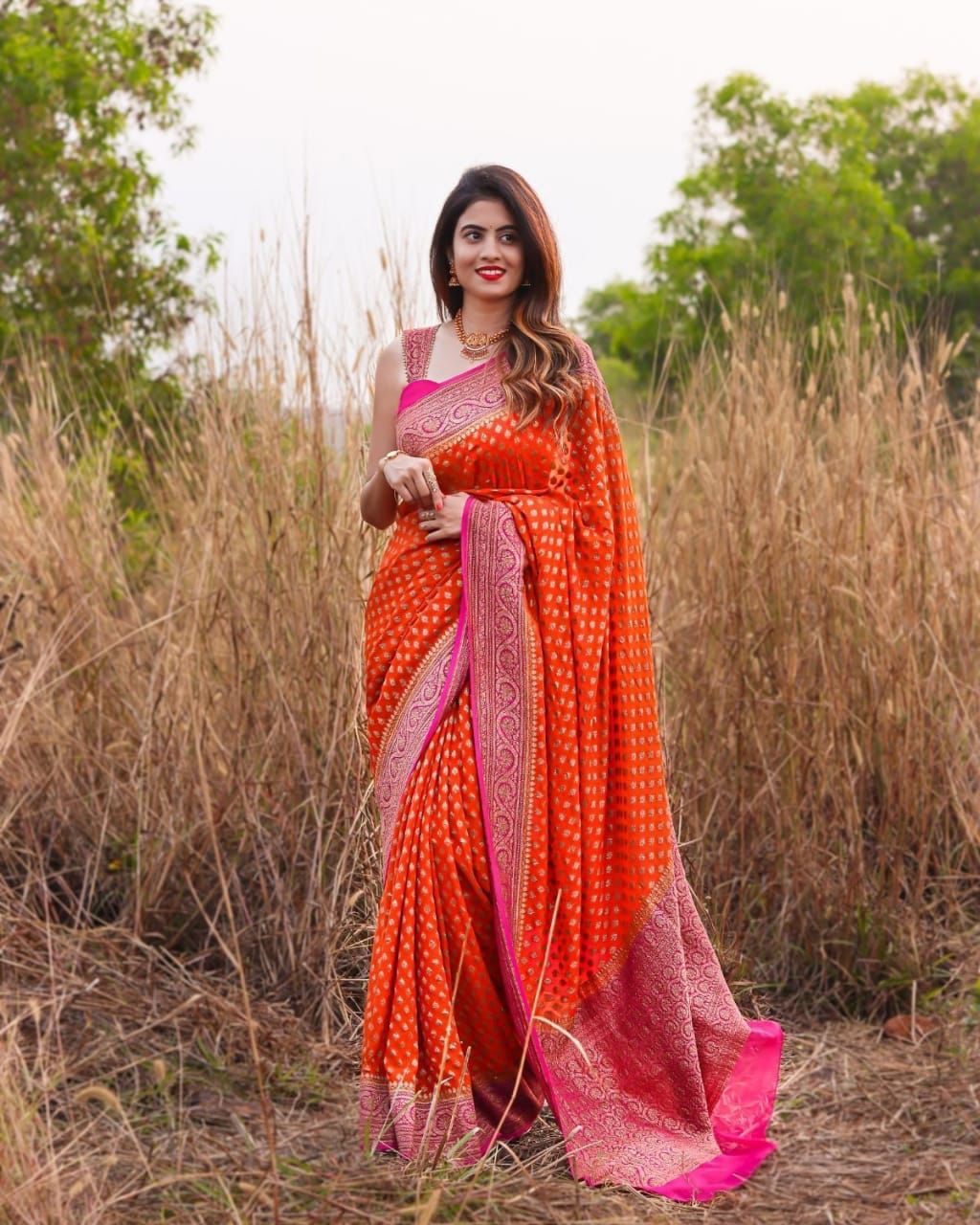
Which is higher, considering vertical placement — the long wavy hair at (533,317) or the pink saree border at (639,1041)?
the long wavy hair at (533,317)

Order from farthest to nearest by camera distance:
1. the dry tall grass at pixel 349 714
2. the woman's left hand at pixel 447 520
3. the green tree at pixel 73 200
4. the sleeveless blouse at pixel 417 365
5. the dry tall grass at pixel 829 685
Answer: the green tree at pixel 73 200 < the dry tall grass at pixel 829 685 < the dry tall grass at pixel 349 714 < the sleeveless blouse at pixel 417 365 < the woman's left hand at pixel 447 520

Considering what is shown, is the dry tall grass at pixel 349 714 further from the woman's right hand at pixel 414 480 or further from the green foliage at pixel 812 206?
the green foliage at pixel 812 206

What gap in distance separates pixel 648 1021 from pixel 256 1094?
→ 0.81 metres

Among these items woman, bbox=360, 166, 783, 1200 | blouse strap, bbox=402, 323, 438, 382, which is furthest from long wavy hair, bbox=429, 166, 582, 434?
blouse strap, bbox=402, 323, 438, 382

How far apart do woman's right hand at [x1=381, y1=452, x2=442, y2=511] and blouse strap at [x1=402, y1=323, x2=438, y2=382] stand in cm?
24

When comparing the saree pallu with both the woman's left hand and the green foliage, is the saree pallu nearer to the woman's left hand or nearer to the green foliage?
the woman's left hand

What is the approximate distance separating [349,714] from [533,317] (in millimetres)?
1085

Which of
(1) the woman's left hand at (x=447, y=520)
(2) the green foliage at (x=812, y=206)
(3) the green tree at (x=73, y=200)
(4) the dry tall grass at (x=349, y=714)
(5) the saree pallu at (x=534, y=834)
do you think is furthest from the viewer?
(2) the green foliage at (x=812, y=206)

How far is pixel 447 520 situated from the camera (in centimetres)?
283

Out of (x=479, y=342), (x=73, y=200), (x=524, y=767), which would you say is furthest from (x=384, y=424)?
(x=73, y=200)

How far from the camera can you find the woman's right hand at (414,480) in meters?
2.80

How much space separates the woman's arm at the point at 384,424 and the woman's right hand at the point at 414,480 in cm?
17

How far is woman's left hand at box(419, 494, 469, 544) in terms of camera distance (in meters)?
2.83

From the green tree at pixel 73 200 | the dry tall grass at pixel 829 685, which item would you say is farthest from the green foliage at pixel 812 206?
the dry tall grass at pixel 829 685
